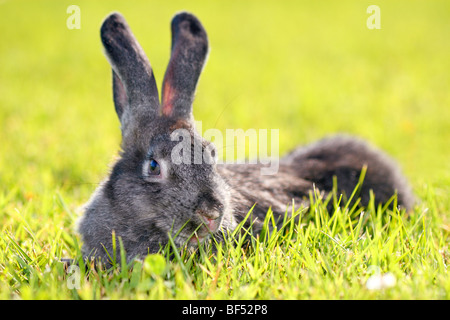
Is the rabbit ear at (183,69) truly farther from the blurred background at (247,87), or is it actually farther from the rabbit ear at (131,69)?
the blurred background at (247,87)

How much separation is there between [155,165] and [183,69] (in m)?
1.01

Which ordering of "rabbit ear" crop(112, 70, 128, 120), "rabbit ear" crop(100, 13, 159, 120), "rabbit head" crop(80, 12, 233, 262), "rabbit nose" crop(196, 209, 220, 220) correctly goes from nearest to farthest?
"rabbit nose" crop(196, 209, 220, 220), "rabbit head" crop(80, 12, 233, 262), "rabbit ear" crop(100, 13, 159, 120), "rabbit ear" crop(112, 70, 128, 120)

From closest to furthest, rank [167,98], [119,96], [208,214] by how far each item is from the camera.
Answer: [208,214]
[167,98]
[119,96]

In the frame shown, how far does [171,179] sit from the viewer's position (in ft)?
12.8

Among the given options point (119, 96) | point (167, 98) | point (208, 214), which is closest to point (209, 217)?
point (208, 214)

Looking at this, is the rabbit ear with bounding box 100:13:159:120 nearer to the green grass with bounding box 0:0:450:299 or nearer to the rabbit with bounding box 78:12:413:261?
the rabbit with bounding box 78:12:413:261

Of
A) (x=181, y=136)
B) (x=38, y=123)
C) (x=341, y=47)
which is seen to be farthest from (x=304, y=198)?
(x=341, y=47)

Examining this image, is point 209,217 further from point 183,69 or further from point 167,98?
point 183,69

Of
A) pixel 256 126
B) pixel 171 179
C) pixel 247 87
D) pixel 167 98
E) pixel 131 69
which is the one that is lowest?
pixel 171 179

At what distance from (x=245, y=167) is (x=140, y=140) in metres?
1.37

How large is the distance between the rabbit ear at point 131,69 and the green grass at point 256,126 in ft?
2.48

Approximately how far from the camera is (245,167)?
5316 millimetres

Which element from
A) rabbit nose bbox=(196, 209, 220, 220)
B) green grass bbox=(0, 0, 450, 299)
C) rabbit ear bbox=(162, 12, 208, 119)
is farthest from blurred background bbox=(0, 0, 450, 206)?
rabbit nose bbox=(196, 209, 220, 220)

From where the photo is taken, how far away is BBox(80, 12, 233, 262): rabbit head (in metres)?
3.83
